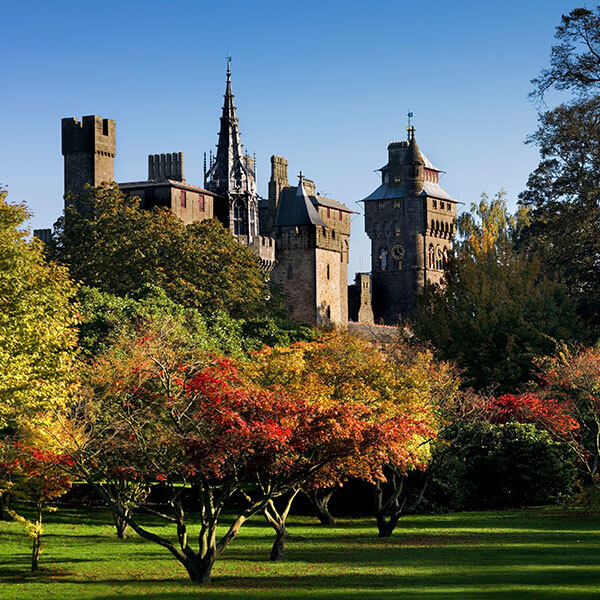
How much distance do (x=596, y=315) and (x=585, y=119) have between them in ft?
31.0

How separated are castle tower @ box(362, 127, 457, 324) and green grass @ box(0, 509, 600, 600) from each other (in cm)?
8774

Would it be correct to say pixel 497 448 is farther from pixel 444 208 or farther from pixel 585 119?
pixel 444 208

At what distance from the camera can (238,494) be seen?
128 ft

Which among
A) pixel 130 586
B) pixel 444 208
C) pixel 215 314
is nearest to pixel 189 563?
pixel 130 586

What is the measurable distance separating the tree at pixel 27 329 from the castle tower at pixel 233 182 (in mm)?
52475

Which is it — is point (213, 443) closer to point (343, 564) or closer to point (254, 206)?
point (343, 564)

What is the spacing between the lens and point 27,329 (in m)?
Result: 28.4

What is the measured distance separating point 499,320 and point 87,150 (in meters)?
33.9

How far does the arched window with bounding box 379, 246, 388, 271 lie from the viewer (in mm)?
123312

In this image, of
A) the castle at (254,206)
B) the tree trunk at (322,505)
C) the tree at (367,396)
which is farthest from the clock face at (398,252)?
the tree trunk at (322,505)

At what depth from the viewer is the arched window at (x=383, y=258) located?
405 ft

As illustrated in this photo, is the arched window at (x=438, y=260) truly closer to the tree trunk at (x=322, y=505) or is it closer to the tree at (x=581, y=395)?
the tree at (x=581, y=395)

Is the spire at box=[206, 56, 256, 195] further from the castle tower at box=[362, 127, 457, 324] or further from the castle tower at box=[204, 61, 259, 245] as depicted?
the castle tower at box=[362, 127, 457, 324]

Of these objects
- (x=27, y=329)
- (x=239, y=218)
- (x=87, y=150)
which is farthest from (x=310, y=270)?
(x=27, y=329)
